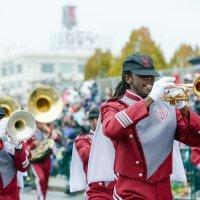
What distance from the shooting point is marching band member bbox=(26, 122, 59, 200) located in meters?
14.5

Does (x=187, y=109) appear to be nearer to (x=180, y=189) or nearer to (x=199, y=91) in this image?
(x=199, y=91)

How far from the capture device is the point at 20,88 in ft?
386

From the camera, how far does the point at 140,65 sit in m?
6.61

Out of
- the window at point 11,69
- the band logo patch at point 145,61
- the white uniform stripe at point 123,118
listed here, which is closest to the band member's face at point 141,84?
the band logo patch at point 145,61

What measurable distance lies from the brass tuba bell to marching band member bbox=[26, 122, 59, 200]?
0.21m

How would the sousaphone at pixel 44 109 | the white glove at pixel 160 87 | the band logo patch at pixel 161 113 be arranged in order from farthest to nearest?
the sousaphone at pixel 44 109, the band logo patch at pixel 161 113, the white glove at pixel 160 87

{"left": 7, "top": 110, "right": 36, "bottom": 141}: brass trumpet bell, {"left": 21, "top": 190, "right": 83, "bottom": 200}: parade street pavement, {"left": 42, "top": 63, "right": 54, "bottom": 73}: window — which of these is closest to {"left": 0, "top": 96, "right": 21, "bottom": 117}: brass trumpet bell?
{"left": 7, "top": 110, "right": 36, "bottom": 141}: brass trumpet bell

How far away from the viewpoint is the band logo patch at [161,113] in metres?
6.64

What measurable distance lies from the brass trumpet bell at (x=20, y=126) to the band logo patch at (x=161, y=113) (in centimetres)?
235

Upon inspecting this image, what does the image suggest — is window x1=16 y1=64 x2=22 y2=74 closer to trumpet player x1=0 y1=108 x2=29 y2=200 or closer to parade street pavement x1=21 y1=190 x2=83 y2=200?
parade street pavement x1=21 y1=190 x2=83 y2=200

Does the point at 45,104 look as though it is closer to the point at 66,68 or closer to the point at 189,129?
the point at 189,129

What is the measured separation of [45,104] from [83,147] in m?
5.50

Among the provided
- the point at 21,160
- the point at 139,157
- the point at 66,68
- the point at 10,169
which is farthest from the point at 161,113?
the point at 66,68

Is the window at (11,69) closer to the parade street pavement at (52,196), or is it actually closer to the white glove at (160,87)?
the parade street pavement at (52,196)
